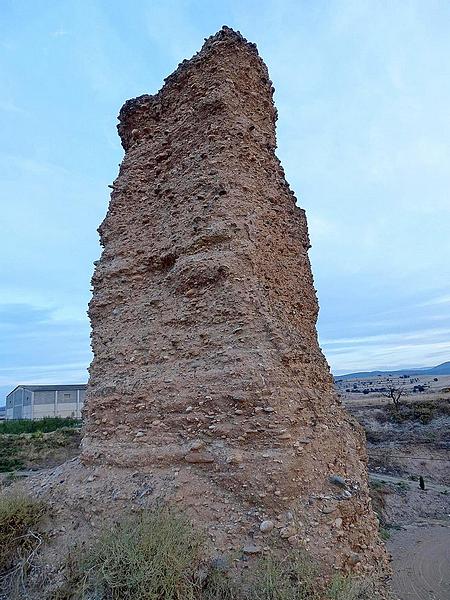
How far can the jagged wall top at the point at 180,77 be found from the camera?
265 inches

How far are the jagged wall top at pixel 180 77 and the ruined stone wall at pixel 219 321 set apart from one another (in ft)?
0.07

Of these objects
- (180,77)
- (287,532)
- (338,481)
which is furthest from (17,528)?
(180,77)

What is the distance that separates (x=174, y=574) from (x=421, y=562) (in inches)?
398

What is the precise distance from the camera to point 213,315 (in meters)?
5.32

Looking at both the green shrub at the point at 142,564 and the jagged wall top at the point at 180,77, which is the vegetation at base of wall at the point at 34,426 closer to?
the jagged wall top at the point at 180,77

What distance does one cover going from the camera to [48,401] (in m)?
43.8

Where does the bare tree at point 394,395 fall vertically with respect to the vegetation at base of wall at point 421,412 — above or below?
above

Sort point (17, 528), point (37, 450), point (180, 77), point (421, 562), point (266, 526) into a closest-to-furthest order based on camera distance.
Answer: point (266, 526)
point (17, 528)
point (180, 77)
point (421, 562)
point (37, 450)

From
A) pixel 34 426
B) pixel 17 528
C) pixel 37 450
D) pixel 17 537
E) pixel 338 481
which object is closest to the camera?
pixel 338 481

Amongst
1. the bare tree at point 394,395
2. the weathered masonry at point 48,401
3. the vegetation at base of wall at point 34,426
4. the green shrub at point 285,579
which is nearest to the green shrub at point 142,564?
the green shrub at point 285,579

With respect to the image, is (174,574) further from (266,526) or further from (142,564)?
(266,526)

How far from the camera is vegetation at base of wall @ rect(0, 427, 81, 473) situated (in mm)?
20769

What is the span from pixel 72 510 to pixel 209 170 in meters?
4.35

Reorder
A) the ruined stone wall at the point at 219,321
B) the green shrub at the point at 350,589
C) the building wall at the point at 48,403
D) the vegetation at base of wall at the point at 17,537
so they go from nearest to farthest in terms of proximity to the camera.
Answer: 1. the green shrub at the point at 350,589
2. the vegetation at base of wall at the point at 17,537
3. the ruined stone wall at the point at 219,321
4. the building wall at the point at 48,403
